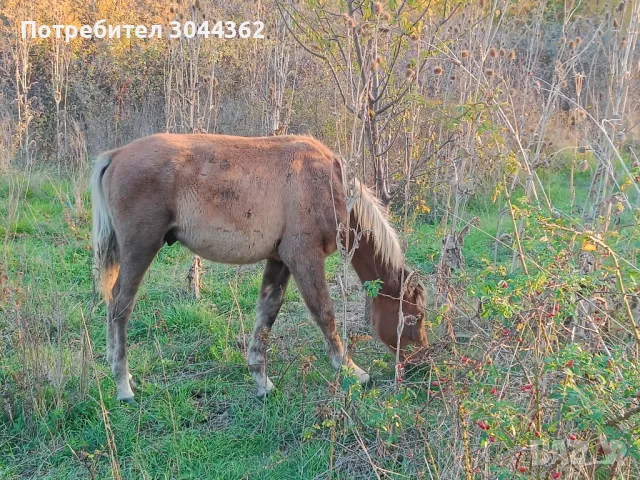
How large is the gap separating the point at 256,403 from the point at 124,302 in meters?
1.06

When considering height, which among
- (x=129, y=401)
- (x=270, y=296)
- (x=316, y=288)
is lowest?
(x=129, y=401)

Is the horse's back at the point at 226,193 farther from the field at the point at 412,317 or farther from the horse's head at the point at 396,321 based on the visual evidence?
the horse's head at the point at 396,321

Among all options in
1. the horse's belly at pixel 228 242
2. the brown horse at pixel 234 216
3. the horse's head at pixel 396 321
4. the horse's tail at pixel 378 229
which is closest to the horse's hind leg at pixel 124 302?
the brown horse at pixel 234 216

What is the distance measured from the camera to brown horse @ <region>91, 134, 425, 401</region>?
11.8 feet

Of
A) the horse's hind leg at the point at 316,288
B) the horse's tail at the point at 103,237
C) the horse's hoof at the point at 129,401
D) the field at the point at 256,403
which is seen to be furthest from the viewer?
the horse's tail at the point at 103,237

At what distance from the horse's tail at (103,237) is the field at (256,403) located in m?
Answer: 0.36

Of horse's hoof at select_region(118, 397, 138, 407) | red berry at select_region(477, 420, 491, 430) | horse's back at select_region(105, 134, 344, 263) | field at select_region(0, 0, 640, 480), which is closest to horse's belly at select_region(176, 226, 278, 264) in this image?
horse's back at select_region(105, 134, 344, 263)

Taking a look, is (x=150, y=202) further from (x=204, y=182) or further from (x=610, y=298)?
(x=610, y=298)

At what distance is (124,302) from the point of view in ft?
12.0

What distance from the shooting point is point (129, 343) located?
4.33m

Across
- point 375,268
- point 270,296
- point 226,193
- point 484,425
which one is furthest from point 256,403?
point 484,425

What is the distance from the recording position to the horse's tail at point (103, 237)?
3770 mm

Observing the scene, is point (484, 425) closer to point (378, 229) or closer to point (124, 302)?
point (378, 229)

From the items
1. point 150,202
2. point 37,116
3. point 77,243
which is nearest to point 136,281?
point 150,202
